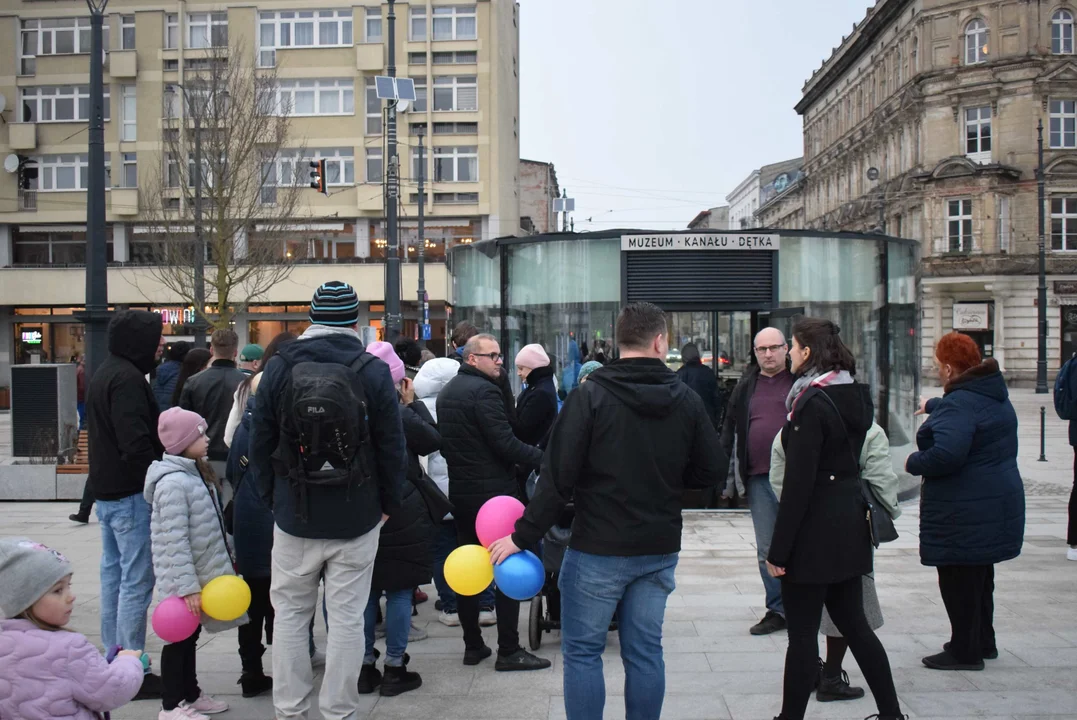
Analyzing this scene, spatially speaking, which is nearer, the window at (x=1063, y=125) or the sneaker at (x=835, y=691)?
the sneaker at (x=835, y=691)

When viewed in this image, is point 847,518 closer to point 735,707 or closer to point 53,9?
point 735,707

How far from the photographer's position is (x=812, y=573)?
452 centimetres

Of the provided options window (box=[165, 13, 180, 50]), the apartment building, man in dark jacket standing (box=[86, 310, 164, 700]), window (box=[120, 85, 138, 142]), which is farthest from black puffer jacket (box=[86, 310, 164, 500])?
A: window (box=[165, 13, 180, 50])

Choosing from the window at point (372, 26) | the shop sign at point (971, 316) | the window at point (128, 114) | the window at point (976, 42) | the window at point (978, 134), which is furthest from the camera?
the shop sign at point (971, 316)

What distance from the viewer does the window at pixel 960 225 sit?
44.1 m

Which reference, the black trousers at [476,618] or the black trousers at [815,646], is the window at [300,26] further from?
the black trousers at [815,646]

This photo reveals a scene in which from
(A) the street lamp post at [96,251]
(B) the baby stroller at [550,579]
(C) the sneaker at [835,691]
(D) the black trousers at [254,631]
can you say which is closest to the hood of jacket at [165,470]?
(D) the black trousers at [254,631]

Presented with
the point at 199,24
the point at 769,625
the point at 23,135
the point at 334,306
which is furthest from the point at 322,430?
the point at 23,135

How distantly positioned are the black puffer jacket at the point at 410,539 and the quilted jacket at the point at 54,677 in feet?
7.15

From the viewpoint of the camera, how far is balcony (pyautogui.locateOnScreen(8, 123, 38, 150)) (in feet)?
134

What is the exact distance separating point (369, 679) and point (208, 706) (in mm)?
905

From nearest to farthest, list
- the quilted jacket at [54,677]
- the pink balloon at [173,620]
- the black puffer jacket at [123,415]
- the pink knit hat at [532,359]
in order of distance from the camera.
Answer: the quilted jacket at [54,677]
the pink balloon at [173,620]
the black puffer jacket at [123,415]
the pink knit hat at [532,359]

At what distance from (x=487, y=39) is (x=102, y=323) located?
108ft

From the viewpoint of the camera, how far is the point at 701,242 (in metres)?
11.3
